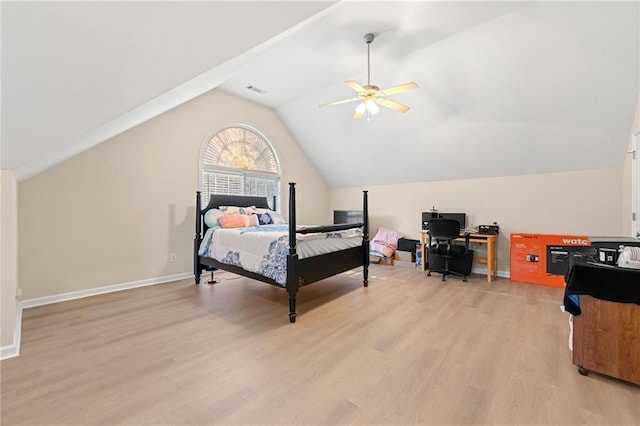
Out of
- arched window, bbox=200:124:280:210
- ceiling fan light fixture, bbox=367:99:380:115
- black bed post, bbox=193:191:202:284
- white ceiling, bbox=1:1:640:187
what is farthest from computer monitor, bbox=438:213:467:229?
black bed post, bbox=193:191:202:284

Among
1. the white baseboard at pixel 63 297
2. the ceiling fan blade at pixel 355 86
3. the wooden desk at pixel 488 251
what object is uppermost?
the ceiling fan blade at pixel 355 86

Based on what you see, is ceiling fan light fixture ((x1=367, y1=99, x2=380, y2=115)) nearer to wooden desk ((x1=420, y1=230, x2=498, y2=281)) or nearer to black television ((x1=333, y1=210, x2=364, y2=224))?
wooden desk ((x1=420, y1=230, x2=498, y2=281))

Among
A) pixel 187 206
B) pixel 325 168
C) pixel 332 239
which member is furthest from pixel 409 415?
pixel 325 168

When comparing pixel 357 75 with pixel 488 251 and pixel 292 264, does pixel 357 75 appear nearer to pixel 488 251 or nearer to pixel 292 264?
pixel 292 264

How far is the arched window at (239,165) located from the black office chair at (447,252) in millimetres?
3095

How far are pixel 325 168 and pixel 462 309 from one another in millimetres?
4218

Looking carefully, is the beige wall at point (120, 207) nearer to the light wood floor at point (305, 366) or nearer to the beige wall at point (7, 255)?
the light wood floor at point (305, 366)

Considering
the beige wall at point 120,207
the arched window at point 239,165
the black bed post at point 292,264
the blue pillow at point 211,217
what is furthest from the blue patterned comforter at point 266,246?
the arched window at point 239,165

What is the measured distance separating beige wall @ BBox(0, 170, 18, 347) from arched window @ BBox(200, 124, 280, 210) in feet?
7.94

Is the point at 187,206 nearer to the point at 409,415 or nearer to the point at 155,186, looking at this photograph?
the point at 155,186

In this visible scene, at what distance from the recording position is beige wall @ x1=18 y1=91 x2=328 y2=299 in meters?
3.05

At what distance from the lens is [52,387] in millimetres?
1618

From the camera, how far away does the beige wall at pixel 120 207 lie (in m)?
3.05

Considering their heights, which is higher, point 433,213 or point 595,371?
point 433,213
